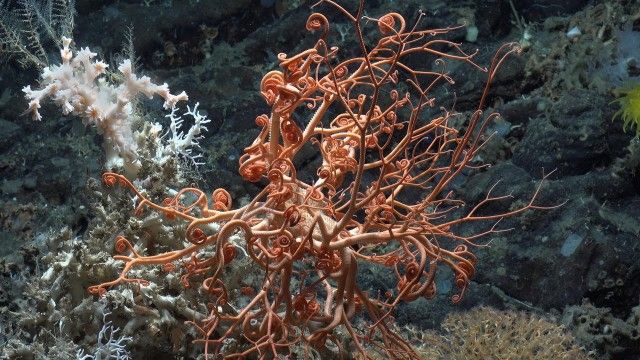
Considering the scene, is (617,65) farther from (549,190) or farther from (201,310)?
(201,310)

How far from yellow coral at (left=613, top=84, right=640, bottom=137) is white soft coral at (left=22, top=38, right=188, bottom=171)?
11.8ft

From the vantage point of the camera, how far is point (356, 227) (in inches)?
113

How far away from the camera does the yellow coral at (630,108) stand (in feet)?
15.4

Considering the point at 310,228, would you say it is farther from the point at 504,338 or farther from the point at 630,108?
the point at 630,108

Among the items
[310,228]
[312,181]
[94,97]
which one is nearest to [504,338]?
[312,181]

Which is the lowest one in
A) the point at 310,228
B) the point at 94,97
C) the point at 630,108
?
the point at 630,108

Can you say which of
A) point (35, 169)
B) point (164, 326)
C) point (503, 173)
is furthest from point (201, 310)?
point (35, 169)

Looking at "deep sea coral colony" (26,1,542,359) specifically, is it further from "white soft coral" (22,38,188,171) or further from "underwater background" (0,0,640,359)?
"white soft coral" (22,38,188,171)

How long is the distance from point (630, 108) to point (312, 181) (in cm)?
270

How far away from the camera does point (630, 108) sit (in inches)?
187

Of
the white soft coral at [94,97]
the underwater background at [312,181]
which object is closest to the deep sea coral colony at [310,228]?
the underwater background at [312,181]

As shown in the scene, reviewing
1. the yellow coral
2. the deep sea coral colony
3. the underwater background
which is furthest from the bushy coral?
the yellow coral

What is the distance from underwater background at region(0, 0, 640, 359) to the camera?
121 inches

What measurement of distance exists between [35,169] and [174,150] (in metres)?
2.58
